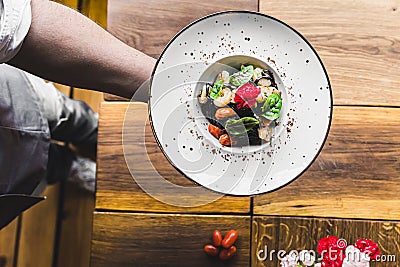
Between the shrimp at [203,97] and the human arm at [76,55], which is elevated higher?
the human arm at [76,55]

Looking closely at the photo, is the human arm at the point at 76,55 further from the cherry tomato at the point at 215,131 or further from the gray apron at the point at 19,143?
the gray apron at the point at 19,143

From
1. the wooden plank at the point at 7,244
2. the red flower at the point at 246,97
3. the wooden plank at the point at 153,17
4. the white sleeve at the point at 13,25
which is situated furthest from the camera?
the wooden plank at the point at 7,244

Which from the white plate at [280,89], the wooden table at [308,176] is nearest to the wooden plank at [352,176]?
the wooden table at [308,176]

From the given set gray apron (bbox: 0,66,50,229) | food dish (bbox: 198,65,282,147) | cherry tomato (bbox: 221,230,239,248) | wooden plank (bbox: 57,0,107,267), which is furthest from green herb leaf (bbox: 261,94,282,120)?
wooden plank (bbox: 57,0,107,267)

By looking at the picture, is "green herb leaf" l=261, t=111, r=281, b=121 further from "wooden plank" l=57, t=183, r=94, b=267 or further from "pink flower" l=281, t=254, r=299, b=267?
"wooden plank" l=57, t=183, r=94, b=267

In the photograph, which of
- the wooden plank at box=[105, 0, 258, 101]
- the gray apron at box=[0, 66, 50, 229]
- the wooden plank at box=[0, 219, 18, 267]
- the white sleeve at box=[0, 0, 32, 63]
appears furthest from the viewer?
the wooden plank at box=[0, 219, 18, 267]

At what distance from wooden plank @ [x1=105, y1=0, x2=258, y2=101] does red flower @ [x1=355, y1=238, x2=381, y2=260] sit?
0.44 meters

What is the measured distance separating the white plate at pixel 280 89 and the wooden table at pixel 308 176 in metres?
0.19

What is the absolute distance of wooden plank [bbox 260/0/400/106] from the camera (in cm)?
93

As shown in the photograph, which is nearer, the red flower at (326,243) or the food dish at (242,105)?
the food dish at (242,105)

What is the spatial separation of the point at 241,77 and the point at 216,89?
38 millimetres

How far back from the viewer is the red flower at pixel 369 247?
905 millimetres

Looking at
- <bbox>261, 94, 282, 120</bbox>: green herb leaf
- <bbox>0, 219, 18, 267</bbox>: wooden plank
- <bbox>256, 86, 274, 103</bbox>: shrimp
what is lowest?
<bbox>0, 219, 18, 267</bbox>: wooden plank

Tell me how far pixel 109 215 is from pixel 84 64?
0.40 meters
